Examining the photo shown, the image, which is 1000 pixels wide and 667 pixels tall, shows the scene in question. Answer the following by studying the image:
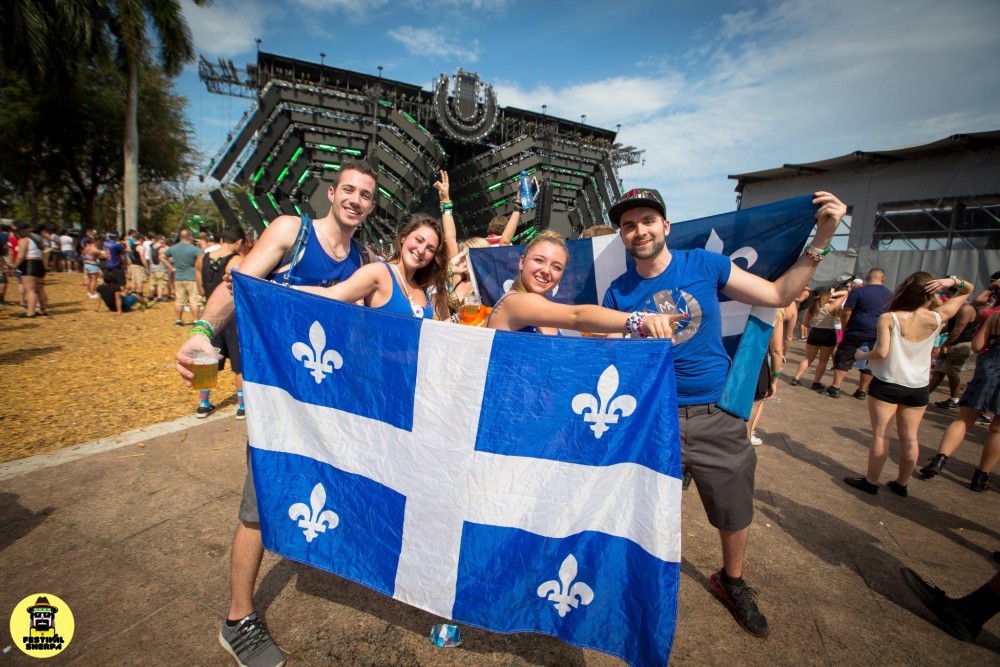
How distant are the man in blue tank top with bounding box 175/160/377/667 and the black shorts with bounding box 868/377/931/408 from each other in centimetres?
408

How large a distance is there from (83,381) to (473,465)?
6.12 meters

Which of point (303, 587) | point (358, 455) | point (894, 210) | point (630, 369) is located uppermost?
point (894, 210)

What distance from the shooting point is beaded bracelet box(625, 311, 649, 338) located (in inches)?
61.0

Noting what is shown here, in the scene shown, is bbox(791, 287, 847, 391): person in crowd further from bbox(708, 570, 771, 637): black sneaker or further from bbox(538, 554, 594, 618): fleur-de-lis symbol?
bbox(538, 554, 594, 618): fleur-de-lis symbol

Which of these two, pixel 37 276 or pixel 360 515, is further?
pixel 37 276

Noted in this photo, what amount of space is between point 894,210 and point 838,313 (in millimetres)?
10270

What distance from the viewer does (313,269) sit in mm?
2115

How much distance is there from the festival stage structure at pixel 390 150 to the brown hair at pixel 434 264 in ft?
23.8

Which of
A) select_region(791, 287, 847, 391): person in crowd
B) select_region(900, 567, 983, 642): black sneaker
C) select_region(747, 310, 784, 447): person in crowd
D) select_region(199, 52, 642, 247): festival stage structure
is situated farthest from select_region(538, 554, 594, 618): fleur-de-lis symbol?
select_region(199, 52, 642, 247): festival stage structure

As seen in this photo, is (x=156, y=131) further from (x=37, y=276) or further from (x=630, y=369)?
(x=630, y=369)

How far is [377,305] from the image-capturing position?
2188mm

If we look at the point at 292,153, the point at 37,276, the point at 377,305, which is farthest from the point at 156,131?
the point at 377,305

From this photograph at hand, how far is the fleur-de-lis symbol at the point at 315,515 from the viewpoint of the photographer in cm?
177

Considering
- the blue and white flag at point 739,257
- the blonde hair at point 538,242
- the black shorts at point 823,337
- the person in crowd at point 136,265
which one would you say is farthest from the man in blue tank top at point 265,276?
the person in crowd at point 136,265
